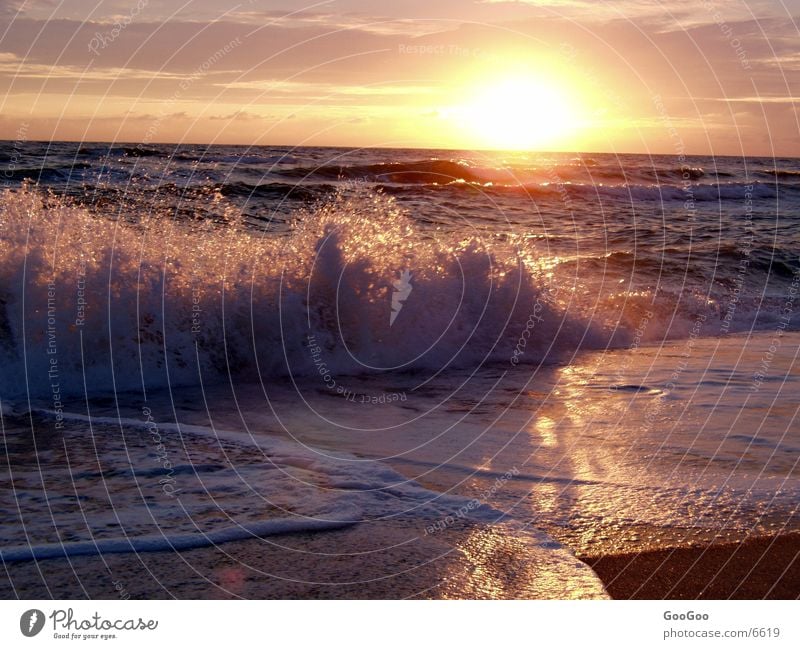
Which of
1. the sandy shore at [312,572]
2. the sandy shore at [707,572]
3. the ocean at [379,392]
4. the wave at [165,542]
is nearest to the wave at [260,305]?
the ocean at [379,392]

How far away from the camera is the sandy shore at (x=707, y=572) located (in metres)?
3.78

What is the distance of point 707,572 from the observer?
3947 millimetres

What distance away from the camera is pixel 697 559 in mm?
4059

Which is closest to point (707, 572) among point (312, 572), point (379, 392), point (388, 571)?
point (388, 571)

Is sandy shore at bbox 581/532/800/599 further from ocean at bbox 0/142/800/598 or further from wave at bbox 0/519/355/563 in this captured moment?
wave at bbox 0/519/355/563

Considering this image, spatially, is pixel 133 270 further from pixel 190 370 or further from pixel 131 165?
pixel 131 165

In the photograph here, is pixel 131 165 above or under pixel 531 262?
above

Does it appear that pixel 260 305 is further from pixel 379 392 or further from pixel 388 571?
pixel 388 571

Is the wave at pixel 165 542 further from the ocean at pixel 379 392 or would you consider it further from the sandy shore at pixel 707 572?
the sandy shore at pixel 707 572

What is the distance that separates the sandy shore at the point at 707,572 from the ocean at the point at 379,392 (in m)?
0.13

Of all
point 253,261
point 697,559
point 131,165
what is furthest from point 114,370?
point 131,165

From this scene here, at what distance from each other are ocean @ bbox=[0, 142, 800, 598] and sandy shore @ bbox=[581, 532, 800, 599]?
0.13 metres

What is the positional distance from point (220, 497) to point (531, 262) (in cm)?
820

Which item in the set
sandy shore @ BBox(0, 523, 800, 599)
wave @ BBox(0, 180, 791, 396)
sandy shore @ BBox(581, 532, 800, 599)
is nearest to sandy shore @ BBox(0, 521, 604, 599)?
sandy shore @ BBox(0, 523, 800, 599)
